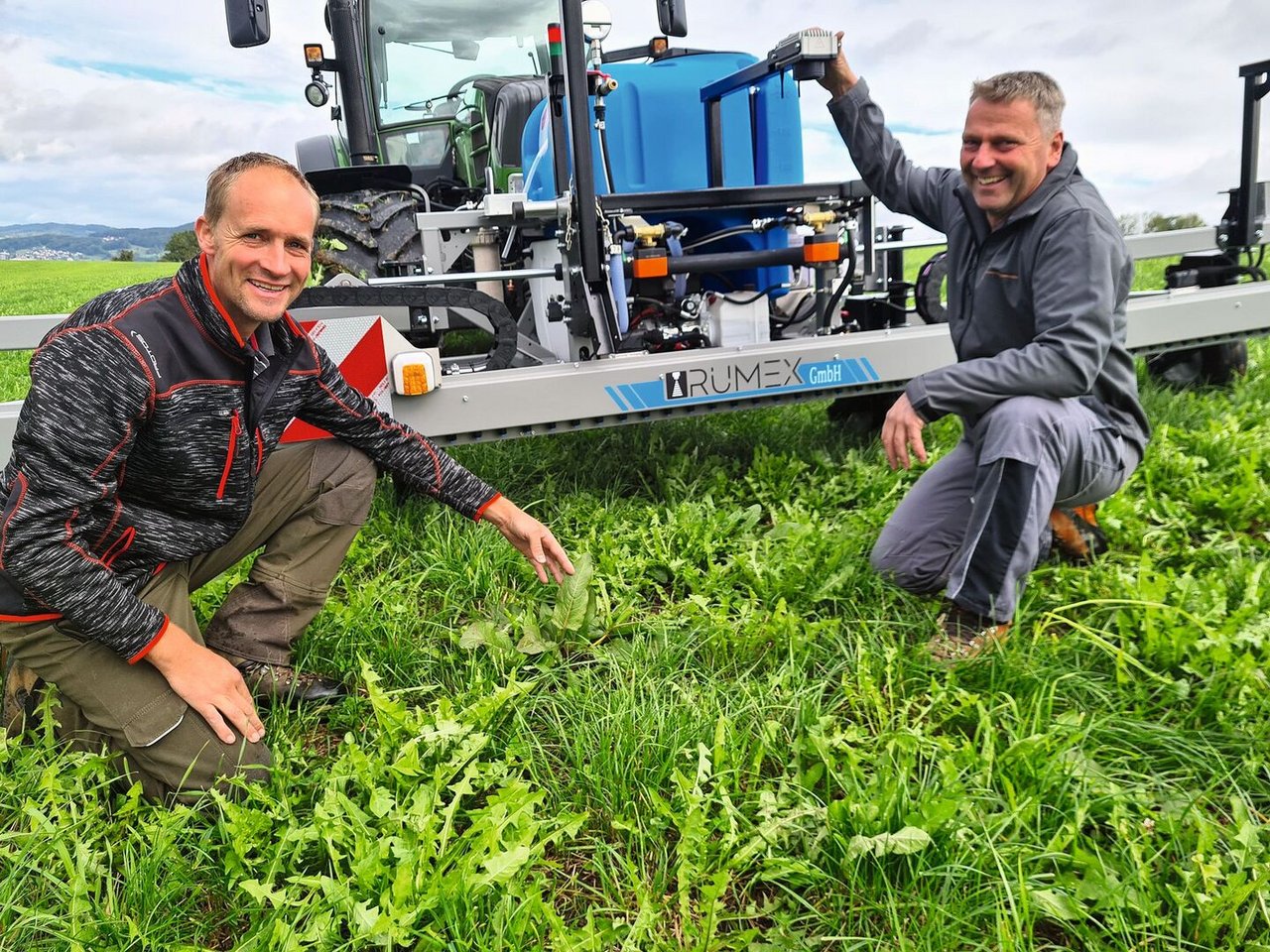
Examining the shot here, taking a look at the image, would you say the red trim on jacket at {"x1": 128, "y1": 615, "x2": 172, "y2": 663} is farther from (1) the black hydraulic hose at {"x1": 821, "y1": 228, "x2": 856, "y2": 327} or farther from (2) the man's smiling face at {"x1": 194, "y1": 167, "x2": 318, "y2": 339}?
(1) the black hydraulic hose at {"x1": 821, "y1": 228, "x2": 856, "y2": 327}

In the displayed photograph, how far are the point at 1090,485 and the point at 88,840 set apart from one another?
2580mm

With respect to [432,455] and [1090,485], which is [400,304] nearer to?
[432,455]

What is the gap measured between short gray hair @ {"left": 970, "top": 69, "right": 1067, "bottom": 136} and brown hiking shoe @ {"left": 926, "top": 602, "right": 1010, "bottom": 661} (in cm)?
132

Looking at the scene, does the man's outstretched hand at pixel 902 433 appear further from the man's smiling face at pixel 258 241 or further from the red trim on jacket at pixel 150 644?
the red trim on jacket at pixel 150 644

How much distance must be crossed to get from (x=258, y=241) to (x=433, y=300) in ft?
4.34

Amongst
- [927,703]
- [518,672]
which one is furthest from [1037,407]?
[518,672]

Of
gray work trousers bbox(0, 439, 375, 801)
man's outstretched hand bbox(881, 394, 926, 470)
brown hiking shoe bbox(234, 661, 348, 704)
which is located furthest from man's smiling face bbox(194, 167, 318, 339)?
man's outstretched hand bbox(881, 394, 926, 470)

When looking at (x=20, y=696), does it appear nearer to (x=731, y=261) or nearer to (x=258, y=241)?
(x=258, y=241)

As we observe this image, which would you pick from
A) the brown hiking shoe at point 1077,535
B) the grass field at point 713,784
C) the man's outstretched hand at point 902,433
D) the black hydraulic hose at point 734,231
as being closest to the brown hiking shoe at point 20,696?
the grass field at point 713,784

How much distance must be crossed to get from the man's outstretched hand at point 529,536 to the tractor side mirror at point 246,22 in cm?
214

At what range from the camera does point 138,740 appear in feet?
6.56

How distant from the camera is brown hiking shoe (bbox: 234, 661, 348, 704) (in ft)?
7.73

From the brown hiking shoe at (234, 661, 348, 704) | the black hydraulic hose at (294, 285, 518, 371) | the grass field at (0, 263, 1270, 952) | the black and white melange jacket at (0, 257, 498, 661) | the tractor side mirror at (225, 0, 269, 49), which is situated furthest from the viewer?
the tractor side mirror at (225, 0, 269, 49)

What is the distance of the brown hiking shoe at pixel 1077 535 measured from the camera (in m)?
3.03
